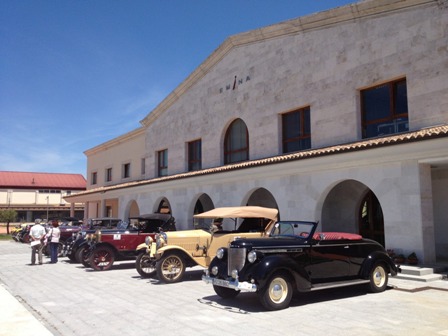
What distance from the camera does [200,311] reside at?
7.11m

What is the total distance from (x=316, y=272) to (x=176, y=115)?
17274mm

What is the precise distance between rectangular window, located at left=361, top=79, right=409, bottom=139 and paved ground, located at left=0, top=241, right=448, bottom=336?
541 centimetres

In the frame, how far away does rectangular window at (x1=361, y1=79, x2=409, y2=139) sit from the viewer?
42.5ft

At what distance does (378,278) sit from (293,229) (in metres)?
2.06

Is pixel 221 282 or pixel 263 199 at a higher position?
pixel 263 199

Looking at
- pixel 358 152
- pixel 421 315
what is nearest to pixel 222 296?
pixel 421 315

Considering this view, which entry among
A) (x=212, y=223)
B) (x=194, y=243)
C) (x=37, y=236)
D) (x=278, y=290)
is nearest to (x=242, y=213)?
(x=212, y=223)

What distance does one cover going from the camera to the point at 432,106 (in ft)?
38.9

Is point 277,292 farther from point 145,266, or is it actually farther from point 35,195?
point 35,195

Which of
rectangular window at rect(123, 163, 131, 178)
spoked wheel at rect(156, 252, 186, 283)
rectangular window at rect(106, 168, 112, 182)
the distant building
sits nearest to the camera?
spoked wheel at rect(156, 252, 186, 283)

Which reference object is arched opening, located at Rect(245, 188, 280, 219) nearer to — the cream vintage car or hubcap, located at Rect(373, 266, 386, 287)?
the cream vintage car

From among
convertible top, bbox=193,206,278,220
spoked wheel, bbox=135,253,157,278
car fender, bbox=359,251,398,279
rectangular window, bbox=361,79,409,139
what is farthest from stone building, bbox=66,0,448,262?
spoked wheel, bbox=135,253,157,278

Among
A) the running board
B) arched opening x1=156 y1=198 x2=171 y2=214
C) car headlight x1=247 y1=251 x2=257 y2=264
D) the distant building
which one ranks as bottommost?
the running board

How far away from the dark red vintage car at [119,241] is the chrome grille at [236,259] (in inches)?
259
